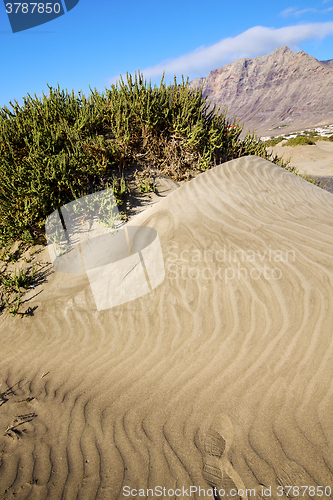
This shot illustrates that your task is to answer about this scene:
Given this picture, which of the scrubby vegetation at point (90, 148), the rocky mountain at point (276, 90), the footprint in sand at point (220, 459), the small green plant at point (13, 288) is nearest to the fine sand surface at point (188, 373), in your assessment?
the footprint in sand at point (220, 459)

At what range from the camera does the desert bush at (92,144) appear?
3.82m

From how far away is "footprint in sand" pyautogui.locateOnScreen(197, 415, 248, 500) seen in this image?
1.54 metres

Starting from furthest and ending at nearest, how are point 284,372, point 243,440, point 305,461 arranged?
point 284,372, point 243,440, point 305,461

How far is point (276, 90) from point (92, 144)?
8987 centimetres

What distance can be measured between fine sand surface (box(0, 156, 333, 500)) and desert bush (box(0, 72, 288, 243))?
0.93 meters

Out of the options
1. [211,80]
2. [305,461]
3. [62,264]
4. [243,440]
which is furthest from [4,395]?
[211,80]

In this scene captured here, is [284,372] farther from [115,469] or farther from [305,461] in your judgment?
[115,469]

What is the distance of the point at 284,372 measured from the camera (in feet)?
6.92

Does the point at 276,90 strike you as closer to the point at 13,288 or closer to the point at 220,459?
the point at 13,288

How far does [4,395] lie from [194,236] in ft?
8.48

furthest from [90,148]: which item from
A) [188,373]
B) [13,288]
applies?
[188,373]

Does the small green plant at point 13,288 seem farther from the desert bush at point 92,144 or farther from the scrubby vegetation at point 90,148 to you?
the desert bush at point 92,144

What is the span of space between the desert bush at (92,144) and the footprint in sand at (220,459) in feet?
10.8

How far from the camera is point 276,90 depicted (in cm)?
7488
